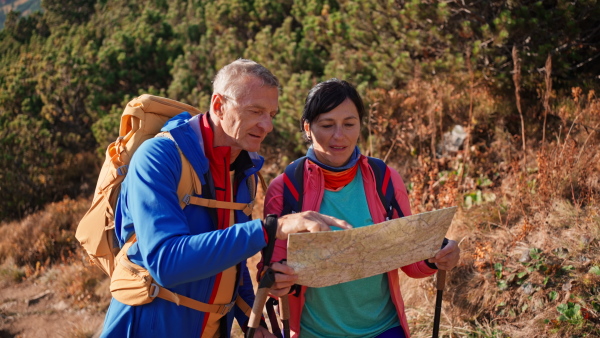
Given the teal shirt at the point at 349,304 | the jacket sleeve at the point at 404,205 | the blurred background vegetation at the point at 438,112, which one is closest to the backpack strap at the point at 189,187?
the teal shirt at the point at 349,304

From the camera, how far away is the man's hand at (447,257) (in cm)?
228

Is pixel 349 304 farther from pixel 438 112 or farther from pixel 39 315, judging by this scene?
pixel 39 315

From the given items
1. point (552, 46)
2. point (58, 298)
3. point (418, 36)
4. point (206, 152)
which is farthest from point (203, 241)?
point (58, 298)

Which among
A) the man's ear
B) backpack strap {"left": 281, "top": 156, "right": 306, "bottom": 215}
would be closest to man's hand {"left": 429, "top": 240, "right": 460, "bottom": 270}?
backpack strap {"left": 281, "top": 156, "right": 306, "bottom": 215}

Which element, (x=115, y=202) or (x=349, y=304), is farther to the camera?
(x=349, y=304)

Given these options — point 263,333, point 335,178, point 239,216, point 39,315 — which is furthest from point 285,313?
point 39,315

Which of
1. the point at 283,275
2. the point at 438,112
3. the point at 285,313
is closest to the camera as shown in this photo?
the point at 283,275

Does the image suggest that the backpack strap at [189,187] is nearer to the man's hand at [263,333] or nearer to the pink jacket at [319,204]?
the pink jacket at [319,204]

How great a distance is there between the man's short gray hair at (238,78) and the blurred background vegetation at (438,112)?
2.57 m

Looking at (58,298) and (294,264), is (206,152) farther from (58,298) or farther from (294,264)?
(58,298)

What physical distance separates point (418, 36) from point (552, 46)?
61.2 inches

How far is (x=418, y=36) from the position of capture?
20.5ft

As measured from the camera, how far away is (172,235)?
69.9 inches

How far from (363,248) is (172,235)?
28.4 inches
